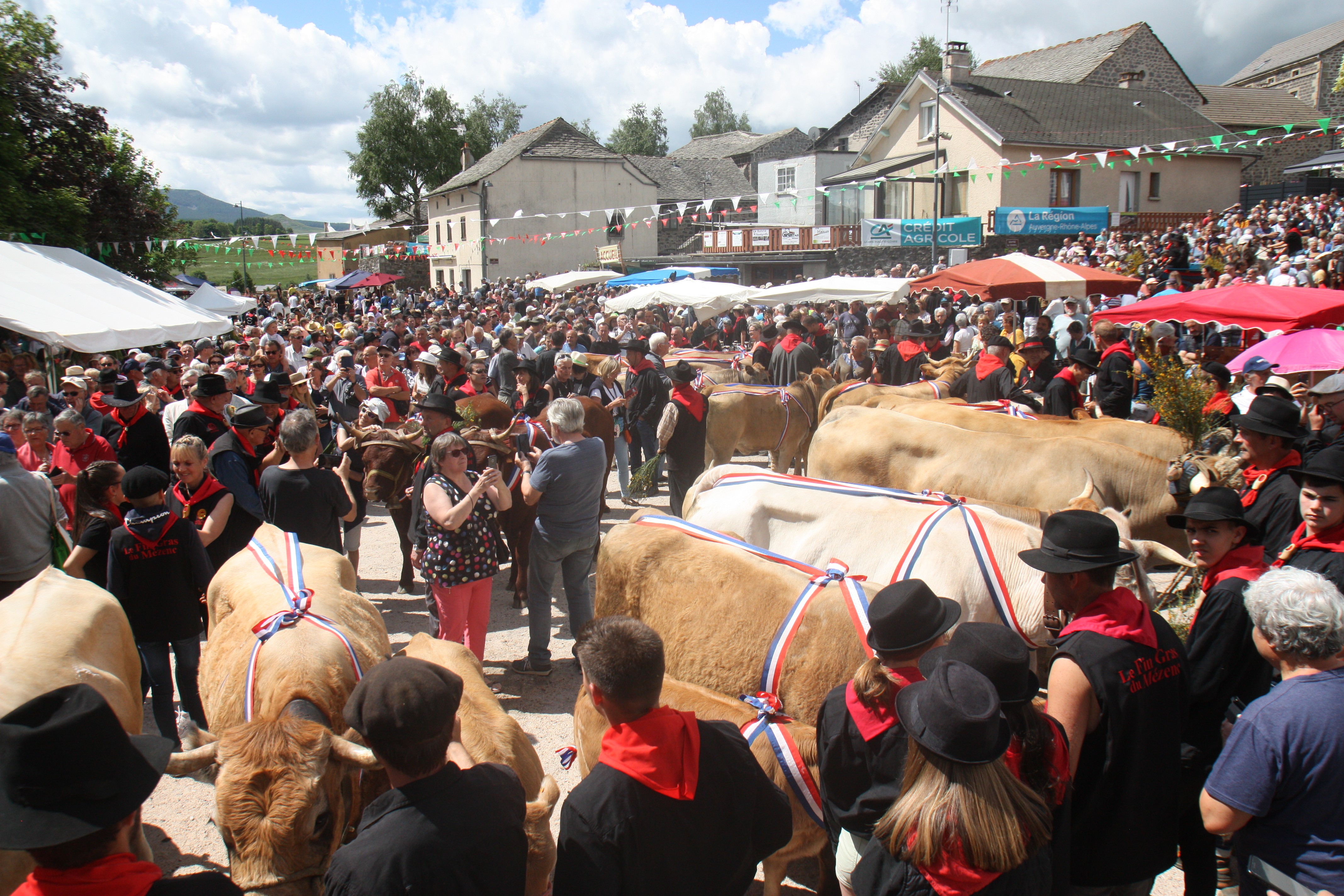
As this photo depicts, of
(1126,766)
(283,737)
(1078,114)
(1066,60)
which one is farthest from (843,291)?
(1066,60)

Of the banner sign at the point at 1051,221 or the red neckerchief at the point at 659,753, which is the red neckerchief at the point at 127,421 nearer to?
the red neckerchief at the point at 659,753

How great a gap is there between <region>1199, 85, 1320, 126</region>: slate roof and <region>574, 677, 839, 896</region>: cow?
45.7 m

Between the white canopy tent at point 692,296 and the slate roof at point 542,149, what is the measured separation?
87.2 ft

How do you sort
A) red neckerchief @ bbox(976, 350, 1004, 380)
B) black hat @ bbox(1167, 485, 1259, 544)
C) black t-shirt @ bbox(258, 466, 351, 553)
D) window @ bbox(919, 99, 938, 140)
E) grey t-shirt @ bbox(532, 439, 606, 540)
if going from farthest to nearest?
1. window @ bbox(919, 99, 938, 140)
2. red neckerchief @ bbox(976, 350, 1004, 380)
3. grey t-shirt @ bbox(532, 439, 606, 540)
4. black t-shirt @ bbox(258, 466, 351, 553)
5. black hat @ bbox(1167, 485, 1259, 544)

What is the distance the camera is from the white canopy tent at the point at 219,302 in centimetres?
1930

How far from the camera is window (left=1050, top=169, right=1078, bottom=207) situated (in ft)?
96.7

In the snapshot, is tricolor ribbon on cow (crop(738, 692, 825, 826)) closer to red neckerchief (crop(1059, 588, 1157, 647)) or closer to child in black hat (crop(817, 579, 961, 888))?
child in black hat (crop(817, 579, 961, 888))

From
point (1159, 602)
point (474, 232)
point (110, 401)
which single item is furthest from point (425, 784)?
point (474, 232)

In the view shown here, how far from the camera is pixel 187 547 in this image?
13.6ft

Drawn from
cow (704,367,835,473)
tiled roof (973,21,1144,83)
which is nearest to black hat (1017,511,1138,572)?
cow (704,367,835,473)

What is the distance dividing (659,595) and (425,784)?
2.16 meters

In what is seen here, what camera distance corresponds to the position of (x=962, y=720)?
1.75 meters

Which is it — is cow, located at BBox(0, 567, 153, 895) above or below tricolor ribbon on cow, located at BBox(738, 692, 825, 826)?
above

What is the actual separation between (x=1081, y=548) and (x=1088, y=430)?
182 inches
